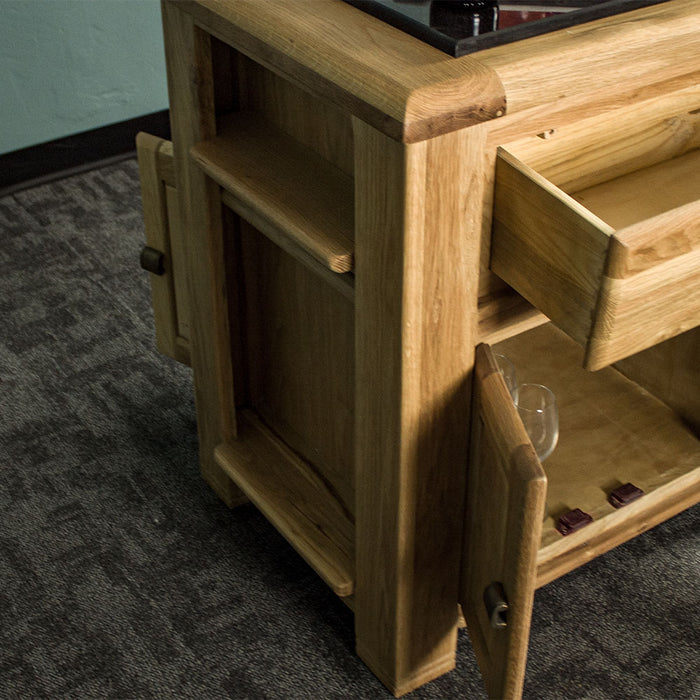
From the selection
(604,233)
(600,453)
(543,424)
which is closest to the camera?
(604,233)

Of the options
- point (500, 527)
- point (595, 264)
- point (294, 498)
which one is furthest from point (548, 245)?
point (294, 498)

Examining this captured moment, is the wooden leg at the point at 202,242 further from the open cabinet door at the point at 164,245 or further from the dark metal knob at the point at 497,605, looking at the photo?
the dark metal knob at the point at 497,605

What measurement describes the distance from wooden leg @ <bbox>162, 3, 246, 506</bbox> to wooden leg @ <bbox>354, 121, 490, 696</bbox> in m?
0.32

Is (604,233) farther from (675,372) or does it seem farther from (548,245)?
(675,372)

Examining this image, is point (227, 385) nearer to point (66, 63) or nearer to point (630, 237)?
point (630, 237)

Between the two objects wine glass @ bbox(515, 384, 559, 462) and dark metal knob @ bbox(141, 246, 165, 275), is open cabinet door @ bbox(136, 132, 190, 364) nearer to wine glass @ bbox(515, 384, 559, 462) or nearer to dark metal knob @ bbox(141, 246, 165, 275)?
dark metal knob @ bbox(141, 246, 165, 275)

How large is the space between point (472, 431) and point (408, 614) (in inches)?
10.5

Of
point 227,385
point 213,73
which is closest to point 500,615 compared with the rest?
point 227,385

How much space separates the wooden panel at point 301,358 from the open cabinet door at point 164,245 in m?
0.13

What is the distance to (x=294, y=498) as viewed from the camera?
1.45 m

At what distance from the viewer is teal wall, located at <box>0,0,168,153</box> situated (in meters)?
2.35

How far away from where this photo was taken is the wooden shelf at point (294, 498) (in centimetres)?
138

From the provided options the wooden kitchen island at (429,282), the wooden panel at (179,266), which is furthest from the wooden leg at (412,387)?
the wooden panel at (179,266)

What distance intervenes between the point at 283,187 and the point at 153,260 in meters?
0.48
